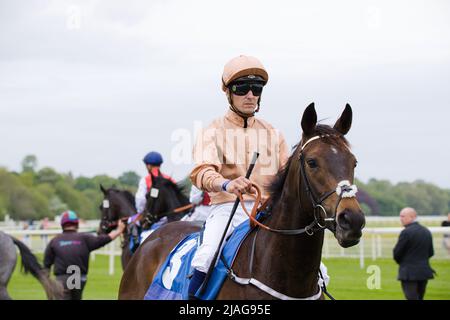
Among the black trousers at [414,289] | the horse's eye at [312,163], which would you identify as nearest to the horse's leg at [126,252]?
the black trousers at [414,289]

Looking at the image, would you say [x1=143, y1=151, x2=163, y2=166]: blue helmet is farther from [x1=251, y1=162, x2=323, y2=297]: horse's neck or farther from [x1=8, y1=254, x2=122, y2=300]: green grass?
[x1=251, y1=162, x2=323, y2=297]: horse's neck

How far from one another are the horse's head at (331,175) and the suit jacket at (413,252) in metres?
7.50

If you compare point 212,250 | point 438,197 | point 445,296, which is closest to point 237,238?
point 212,250

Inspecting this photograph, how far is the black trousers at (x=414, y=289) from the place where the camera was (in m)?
11.1

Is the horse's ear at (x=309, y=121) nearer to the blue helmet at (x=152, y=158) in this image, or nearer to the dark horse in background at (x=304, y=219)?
the dark horse in background at (x=304, y=219)

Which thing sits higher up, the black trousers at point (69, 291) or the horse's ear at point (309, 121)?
the horse's ear at point (309, 121)

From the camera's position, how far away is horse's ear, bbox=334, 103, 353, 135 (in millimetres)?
4047

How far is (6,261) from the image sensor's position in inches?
348

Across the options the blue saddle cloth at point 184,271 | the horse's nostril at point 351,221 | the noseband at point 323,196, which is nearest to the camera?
the horse's nostril at point 351,221

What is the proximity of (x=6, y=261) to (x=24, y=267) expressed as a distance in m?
0.23

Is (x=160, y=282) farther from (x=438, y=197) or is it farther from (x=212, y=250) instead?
(x=438, y=197)

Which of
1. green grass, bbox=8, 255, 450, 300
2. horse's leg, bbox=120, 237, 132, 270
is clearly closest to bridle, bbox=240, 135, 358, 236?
horse's leg, bbox=120, 237, 132, 270

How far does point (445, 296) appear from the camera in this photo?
1303 cm
